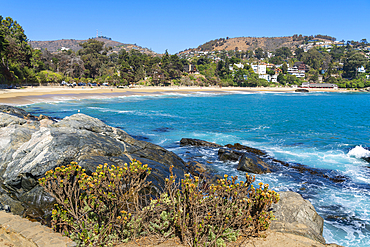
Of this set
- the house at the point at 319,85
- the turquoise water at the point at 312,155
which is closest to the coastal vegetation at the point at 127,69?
the house at the point at 319,85

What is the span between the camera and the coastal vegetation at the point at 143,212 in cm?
460

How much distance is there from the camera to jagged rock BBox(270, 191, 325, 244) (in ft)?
18.6

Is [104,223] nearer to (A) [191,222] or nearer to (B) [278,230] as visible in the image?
(A) [191,222]

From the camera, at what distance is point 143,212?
4832 mm

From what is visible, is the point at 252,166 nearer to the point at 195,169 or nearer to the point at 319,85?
the point at 195,169

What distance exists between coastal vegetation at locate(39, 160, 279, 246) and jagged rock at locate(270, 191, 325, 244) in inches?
38.4

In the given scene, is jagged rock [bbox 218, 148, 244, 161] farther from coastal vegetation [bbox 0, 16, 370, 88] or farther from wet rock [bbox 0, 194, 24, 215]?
coastal vegetation [bbox 0, 16, 370, 88]

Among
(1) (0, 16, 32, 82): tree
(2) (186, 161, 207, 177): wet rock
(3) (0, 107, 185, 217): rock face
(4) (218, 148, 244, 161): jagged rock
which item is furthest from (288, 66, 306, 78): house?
(3) (0, 107, 185, 217): rock face

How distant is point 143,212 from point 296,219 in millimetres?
3871

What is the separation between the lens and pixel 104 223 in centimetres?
479

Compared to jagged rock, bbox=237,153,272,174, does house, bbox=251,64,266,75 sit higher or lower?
higher

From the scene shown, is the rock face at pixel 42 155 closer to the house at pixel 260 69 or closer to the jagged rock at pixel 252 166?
the jagged rock at pixel 252 166

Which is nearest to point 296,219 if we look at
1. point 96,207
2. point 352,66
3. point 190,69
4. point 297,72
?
point 96,207

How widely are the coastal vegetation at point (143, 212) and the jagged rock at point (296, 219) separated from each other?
3.20 feet
